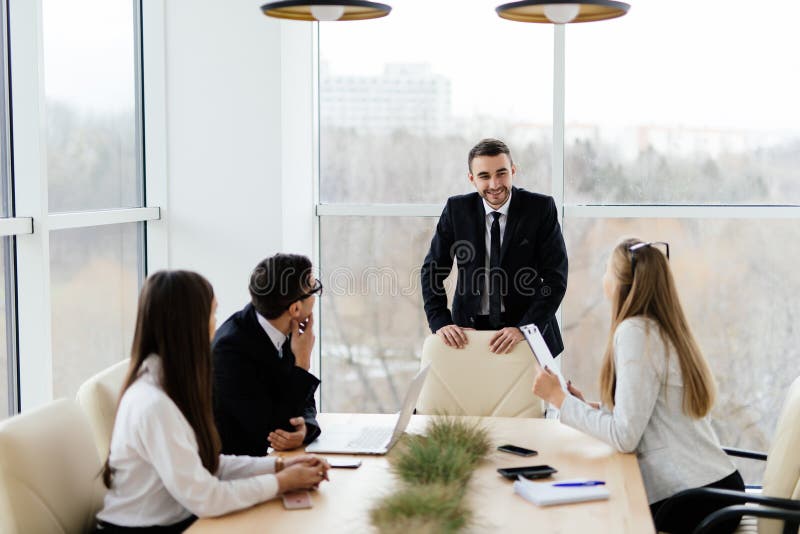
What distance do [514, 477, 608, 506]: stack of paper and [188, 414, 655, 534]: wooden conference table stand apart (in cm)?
2

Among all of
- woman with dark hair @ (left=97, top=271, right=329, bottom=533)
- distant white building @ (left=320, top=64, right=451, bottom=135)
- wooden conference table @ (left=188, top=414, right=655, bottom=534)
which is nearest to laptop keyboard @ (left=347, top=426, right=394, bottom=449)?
wooden conference table @ (left=188, top=414, right=655, bottom=534)

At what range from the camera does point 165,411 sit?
2236mm

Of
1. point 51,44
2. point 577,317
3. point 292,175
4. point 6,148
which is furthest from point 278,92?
point 577,317

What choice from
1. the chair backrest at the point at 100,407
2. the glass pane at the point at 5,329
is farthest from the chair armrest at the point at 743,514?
the glass pane at the point at 5,329

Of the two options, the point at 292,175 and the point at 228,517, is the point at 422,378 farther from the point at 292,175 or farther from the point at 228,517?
the point at 292,175

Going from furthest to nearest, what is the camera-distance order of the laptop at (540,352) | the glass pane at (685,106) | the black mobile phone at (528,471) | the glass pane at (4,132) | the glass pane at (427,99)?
the glass pane at (427,99) → the glass pane at (685,106) → the glass pane at (4,132) → the laptop at (540,352) → the black mobile phone at (528,471)

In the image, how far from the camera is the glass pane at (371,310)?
5.04 meters

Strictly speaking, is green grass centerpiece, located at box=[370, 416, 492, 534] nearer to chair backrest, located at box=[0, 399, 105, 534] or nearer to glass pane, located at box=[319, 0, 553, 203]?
chair backrest, located at box=[0, 399, 105, 534]

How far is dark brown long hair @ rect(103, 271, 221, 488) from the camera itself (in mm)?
2307

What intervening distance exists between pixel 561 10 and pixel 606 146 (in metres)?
2.02

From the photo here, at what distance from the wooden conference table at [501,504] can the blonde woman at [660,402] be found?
0.35ft

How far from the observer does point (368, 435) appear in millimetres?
2965

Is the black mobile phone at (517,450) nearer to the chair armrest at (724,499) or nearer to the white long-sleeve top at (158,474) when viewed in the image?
the chair armrest at (724,499)

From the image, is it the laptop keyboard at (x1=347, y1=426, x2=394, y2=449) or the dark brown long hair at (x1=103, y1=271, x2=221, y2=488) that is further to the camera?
the laptop keyboard at (x1=347, y1=426, x2=394, y2=449)
